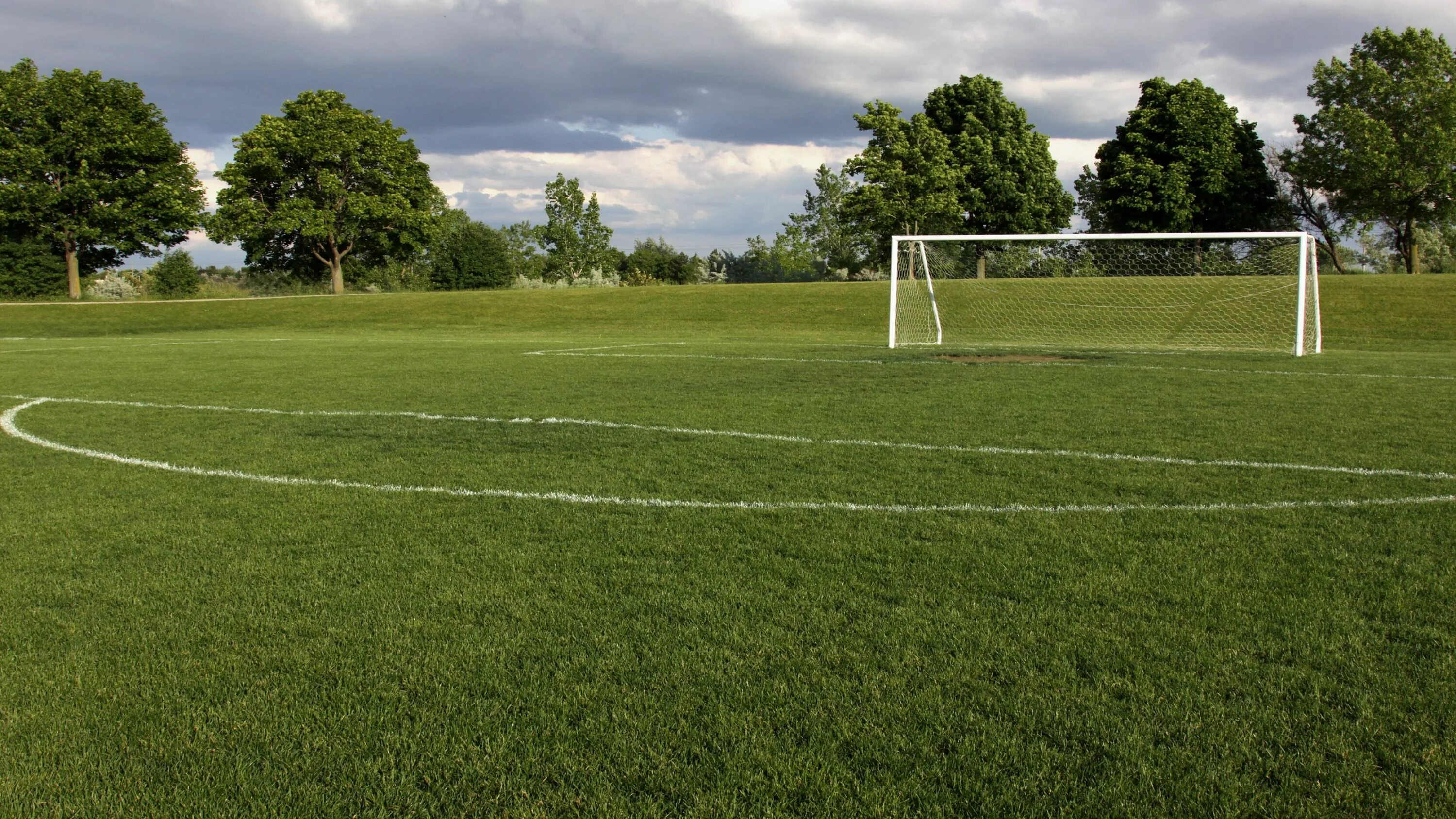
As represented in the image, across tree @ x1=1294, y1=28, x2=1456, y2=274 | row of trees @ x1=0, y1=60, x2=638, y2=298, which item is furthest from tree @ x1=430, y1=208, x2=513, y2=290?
tree @ x1=1294, y1=28, x2=1456, y2=274

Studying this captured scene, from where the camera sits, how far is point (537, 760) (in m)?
2.44

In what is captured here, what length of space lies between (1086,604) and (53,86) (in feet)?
165

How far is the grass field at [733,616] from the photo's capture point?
2.36 metres

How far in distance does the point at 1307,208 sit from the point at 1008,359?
40.3 m

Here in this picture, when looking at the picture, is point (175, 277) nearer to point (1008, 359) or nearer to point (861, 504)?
point (1008, 359)

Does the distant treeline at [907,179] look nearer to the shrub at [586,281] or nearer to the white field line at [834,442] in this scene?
the shrub at [586,281]

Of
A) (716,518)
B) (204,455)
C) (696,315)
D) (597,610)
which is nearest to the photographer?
(597,610)

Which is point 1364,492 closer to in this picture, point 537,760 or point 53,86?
point 537,760

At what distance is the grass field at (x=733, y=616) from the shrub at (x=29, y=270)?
40.7 m

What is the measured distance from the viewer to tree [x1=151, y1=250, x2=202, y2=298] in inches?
2050

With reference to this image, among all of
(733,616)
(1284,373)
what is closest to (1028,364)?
(1284,373)

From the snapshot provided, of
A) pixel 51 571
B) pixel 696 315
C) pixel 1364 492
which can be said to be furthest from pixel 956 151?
pixel 51 571

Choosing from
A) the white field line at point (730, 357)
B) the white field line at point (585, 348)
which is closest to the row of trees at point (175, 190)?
the white field line at point (585, 348)

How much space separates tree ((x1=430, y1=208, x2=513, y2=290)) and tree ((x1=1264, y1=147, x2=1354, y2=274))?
46081 millimetres
